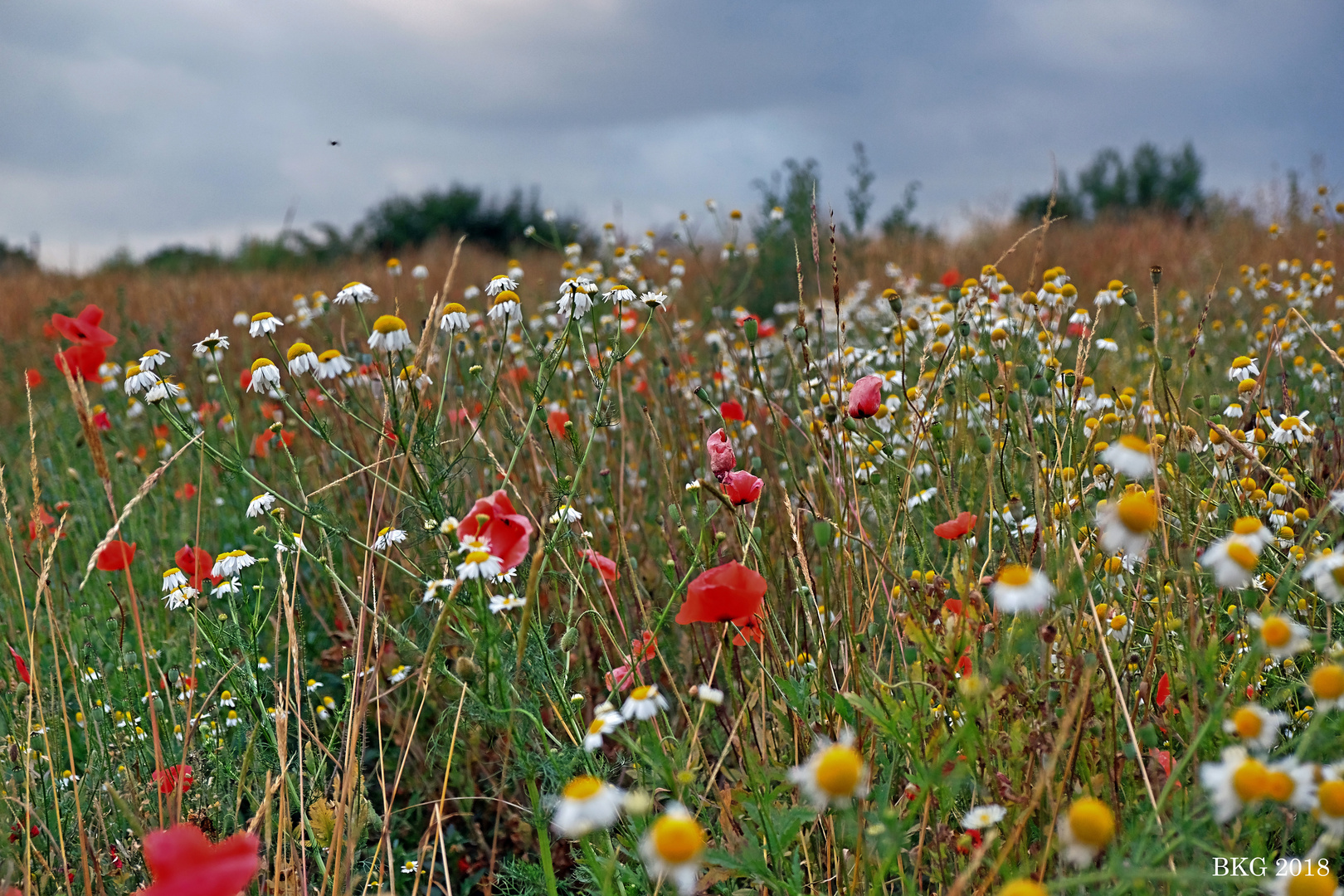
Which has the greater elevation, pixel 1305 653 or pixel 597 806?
pixel 597 806

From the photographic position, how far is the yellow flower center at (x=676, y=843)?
2.55ft

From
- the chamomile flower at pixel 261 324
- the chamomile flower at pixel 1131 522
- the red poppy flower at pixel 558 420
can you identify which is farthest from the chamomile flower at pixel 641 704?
the red poppy flower at pixel 558 420

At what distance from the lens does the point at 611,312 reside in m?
4.83

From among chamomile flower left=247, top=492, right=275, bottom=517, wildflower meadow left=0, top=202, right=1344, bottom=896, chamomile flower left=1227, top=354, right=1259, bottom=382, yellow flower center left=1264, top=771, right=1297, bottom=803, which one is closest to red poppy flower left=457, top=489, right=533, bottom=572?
wildflower meadow left=0, top=202, right=1344, bottom=896

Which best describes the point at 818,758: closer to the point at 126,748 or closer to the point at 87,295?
the point at 126,748

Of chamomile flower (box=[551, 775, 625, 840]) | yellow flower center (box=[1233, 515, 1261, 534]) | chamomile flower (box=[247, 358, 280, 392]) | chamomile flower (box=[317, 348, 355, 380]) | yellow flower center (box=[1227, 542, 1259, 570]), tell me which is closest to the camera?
chamomile flower (box=[551, 775, 625, 840])

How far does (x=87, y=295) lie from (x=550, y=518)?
11136 mm

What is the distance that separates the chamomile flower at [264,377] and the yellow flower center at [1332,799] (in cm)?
180

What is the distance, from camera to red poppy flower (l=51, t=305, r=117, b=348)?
305 centimetres

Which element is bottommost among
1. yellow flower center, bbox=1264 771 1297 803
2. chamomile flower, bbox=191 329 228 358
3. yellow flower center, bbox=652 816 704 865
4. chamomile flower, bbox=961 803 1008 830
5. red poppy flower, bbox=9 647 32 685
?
red poppy flower, bbox=9 647 32 685

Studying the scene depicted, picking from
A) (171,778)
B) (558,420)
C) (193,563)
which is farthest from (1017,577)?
(193,563)

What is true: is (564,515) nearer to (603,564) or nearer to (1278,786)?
(603,564)

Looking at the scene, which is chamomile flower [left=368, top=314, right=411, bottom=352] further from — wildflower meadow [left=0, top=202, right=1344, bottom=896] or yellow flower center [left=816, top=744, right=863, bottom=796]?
yellow flower center [left=816, top=744, right=863, bottom=796]

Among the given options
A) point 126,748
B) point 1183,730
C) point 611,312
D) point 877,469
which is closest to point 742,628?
point 1183,730
